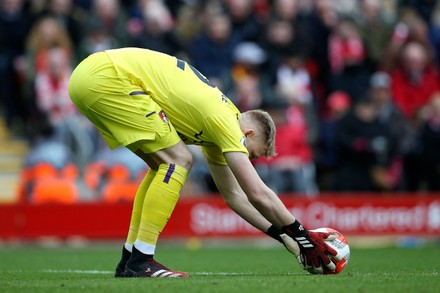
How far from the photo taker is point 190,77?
26.0 feet

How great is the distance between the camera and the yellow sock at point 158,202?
25.3 ft

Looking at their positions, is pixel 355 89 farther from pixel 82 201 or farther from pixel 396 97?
pixel 82 201

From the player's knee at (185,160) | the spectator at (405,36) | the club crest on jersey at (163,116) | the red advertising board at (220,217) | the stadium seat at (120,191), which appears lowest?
the red advertising board at (220,217)

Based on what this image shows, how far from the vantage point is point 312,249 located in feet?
26.1

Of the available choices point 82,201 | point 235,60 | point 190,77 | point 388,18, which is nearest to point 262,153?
point 190,77

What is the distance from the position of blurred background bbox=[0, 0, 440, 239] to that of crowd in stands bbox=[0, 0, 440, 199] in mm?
24

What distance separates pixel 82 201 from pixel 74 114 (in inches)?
63.9

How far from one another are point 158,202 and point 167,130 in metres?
0.58

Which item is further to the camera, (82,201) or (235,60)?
(235,60)

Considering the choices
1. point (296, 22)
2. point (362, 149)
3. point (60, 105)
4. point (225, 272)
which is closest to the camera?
point (225, 272)

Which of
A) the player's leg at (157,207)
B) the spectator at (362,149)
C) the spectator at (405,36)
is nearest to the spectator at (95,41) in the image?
the spectator at (362,149)

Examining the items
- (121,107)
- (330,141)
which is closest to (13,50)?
(330,141)

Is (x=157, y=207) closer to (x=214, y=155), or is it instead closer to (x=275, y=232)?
(x=214, y=155)

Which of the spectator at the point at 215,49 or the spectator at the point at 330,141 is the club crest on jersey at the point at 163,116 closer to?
the spectator at the point at 215,49
